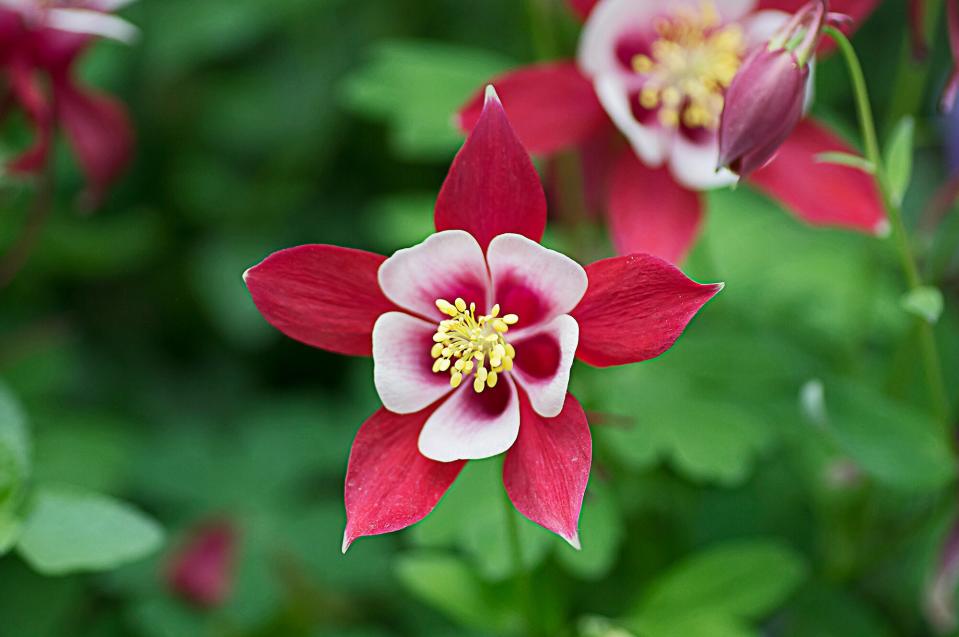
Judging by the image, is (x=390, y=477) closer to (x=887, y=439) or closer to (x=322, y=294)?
(x=322, y=294)

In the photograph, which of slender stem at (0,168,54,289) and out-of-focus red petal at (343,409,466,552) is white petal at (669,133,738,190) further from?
slender stem at (0,168,54,289)

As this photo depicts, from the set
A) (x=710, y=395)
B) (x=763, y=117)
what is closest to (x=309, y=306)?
(x=763, y=117)

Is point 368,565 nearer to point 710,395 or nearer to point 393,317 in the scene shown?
point 710,395

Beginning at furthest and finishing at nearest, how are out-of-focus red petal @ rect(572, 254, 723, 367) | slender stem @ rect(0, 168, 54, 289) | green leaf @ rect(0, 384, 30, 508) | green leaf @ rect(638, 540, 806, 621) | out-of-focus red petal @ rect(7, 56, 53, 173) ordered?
slender stem @ rect(0, 168, 54, 289) < out-of-focus red petal @ rect(7, 56, 53, 173) < green leaf @ rect(638, 540, 806, 621) < green leaf @ rect(0, 384, 30, 508) < out-of-focus red petal @ rect(572, 254, 723, 367)

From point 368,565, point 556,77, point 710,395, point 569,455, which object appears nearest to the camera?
point 569,455

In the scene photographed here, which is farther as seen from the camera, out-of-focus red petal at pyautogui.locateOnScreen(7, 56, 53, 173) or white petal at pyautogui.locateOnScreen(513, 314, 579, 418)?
out-of-focus red petal at pyautogui.locateOnScreen(7, 56, 53, 173)

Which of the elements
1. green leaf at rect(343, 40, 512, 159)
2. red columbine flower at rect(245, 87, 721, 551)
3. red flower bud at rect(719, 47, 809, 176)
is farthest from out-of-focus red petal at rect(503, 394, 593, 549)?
green leaf at rect(343, 40, 512, 159)
